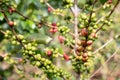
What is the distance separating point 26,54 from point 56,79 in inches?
13.9

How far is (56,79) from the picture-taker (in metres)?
2.15

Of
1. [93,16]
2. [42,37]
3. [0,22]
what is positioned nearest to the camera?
[93,16]

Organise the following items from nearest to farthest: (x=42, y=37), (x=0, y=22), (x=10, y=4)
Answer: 1. (x=10, y=4)
2. (x=42, y=37)
3. (x=0, y=22)

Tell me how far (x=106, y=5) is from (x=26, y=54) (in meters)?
0.51

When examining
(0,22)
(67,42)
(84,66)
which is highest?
(0,22)

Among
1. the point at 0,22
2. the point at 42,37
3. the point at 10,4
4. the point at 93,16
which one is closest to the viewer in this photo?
the point at 93,16

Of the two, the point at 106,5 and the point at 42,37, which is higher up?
the point at 42,37

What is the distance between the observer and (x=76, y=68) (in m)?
1.94

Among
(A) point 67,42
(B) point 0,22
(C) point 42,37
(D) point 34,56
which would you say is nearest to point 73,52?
(A) point 67,42

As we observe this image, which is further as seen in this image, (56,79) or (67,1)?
(56,79)

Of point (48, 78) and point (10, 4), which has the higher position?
point (10, 4)

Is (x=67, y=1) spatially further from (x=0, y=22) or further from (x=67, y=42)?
(x=0, y=22)

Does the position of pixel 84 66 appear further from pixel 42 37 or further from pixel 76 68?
pixel 42 37

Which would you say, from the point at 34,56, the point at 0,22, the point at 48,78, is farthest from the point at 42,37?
the point at 0,22
